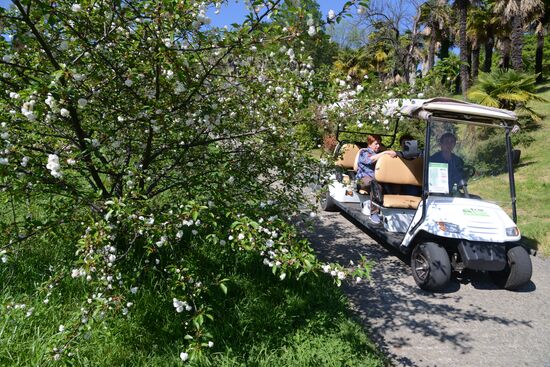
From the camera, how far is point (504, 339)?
141 inches

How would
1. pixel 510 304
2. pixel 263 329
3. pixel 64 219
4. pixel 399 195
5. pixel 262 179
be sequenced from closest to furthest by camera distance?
pixel 64 219 → pixel 263 329 → pixel 262 179 → pixel 510 304 → pixel 399 195

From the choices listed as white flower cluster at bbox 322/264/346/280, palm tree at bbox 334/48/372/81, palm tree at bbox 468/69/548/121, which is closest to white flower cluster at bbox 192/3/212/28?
white flower cluster at bbox 322/264/346/280

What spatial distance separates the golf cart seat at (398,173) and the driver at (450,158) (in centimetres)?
64

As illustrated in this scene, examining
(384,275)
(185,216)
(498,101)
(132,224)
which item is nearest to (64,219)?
(132,224)

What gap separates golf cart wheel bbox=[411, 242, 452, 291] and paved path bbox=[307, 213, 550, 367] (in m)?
0.13

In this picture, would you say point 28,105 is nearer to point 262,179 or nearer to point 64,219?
point 64,219

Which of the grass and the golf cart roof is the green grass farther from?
the grass

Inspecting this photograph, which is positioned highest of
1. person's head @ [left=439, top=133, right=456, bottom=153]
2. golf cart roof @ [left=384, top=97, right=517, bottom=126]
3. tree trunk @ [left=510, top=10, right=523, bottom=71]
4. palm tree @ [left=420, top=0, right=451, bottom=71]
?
palm tree @ [left=420, top=0, right=451, bottom=71]

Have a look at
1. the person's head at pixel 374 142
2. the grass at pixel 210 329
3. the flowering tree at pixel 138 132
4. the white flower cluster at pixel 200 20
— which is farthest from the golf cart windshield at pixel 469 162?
the white flower cluster at pixel 200 20

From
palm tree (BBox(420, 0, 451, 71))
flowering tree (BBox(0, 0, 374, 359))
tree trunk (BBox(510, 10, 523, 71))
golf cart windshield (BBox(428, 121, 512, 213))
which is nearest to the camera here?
flowering tree (BBox(0, 0, 374, 359))

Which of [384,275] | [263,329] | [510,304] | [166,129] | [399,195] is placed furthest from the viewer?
[399,195]

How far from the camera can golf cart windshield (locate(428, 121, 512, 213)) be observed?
4941mm

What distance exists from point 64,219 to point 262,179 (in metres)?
1.88

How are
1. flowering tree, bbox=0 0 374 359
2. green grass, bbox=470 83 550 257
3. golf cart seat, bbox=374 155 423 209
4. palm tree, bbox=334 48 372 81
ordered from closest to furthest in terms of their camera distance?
1. flowering tree, bbox=0 0 374 359
2. golf cart seat, bbox=374 155 423 209
3. green grass, bbox=470 83 550 257
4. palm tree, bbox=334 48 372 81
